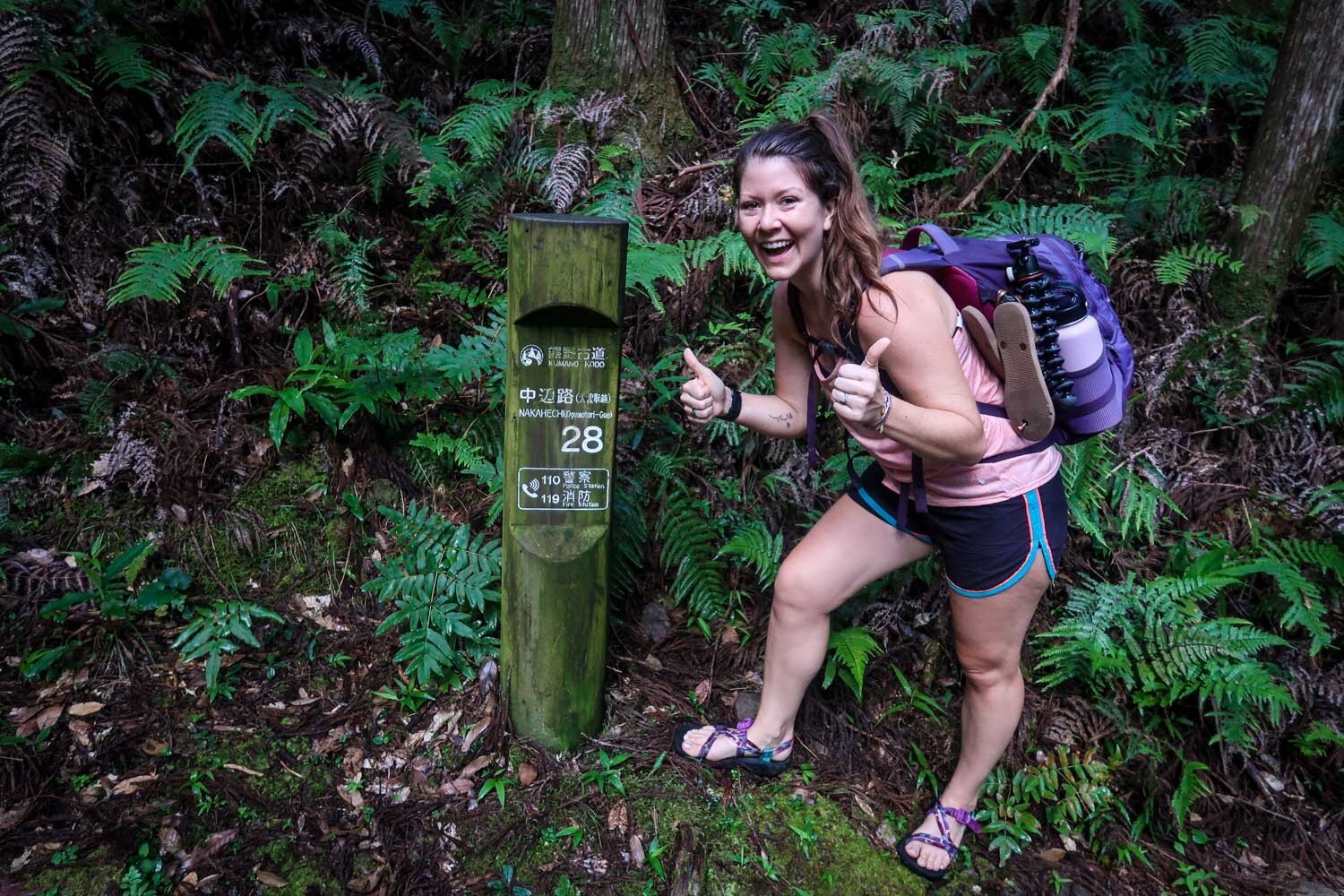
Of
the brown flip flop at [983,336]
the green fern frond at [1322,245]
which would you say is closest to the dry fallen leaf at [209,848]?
the brown flip flop at [983,336]

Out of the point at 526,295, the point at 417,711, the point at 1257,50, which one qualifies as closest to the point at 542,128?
the point at 526,295

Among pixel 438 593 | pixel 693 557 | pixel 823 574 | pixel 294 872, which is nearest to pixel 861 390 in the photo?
pixel 823 574

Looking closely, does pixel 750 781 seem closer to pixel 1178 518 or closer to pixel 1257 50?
pixel 1178 518

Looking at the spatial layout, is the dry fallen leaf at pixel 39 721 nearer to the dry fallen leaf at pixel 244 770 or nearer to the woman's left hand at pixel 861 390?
the dry fallen leaf at pixel 244 770

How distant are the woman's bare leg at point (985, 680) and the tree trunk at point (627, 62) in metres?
3.68

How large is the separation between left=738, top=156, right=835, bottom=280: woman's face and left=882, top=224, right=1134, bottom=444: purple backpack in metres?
0.25

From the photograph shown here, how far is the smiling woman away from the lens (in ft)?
6.96

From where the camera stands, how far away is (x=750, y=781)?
10.2 ft

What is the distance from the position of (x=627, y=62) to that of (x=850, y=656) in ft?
13.7

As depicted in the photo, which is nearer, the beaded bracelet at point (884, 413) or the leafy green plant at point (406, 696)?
the beaded bracelet at point (884, 413)

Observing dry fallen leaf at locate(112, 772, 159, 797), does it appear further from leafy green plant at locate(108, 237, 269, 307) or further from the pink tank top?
the pink tank top

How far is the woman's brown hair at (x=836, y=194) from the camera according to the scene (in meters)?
2.17

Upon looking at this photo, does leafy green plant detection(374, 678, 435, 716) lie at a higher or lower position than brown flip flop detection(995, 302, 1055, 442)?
lower

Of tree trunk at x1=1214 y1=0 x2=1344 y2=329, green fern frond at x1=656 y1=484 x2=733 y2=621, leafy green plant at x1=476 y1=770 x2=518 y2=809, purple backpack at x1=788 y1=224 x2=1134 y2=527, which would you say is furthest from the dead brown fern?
tree trunk at x1=1214 y1=0 x2=1344 y2=329
